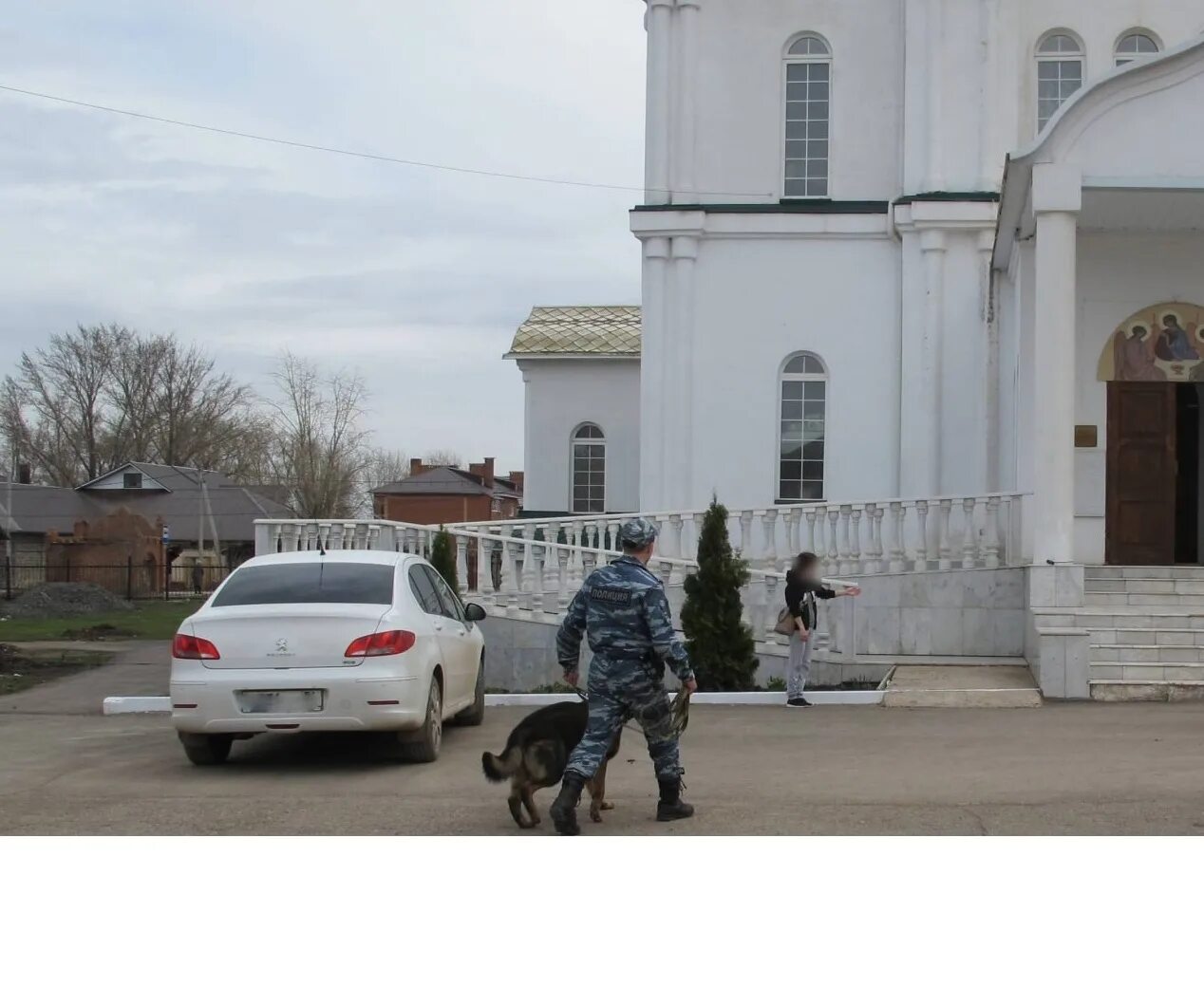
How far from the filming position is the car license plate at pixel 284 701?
10.3m

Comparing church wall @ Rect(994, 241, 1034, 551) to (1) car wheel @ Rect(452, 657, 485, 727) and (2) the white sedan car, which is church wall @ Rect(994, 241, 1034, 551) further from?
(2) the white sedan car

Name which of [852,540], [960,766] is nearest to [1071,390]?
[852,540]

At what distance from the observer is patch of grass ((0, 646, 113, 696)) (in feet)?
60.7

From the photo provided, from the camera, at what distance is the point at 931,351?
23.4 metres

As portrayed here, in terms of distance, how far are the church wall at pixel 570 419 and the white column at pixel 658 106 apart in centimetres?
711

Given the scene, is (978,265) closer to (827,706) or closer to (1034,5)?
(1034,5)

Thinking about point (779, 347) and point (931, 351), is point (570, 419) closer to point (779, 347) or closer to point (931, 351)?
point (779, 347)

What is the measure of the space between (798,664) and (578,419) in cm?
1713

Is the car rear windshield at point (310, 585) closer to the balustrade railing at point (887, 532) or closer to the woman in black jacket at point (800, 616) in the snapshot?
the woman in black jacket at point (800, 616)

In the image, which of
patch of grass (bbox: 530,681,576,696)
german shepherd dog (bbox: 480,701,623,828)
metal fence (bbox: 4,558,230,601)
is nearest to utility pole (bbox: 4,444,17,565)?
metal fence (bbox: 4,558,230,601)

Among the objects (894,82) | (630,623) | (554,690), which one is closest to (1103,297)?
(894,82)

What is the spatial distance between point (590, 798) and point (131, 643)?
1943cm

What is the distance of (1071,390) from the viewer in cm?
1566

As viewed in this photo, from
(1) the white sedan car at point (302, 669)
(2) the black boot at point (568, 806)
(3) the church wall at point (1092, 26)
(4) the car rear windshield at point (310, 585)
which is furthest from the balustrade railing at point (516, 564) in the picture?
(3) the church wall at point (1092, 26)
